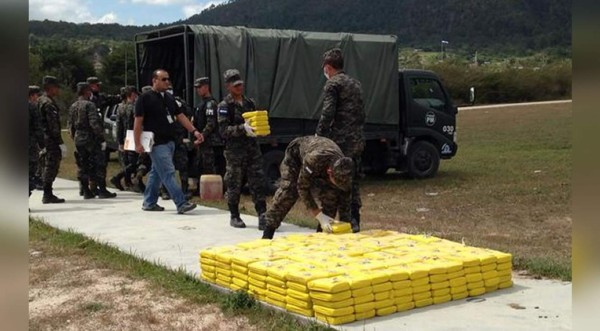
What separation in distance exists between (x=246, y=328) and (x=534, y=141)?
20.3 m

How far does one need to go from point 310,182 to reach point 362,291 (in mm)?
1826

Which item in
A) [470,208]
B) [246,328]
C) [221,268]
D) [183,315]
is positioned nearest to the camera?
[246,328]

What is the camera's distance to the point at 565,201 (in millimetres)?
10594

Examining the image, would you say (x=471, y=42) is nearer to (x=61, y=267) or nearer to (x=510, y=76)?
(x=510, y=76)

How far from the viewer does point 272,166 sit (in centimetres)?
1209

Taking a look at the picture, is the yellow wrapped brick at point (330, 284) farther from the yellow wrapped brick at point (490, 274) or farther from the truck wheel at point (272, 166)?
the truck wheel at point (272, 166)

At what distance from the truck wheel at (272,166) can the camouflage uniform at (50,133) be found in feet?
11.3

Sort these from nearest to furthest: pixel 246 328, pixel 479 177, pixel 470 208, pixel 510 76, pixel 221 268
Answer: pixel 246 328 → pixel 221 268 → pixel 470 208 → pixel 479 177 → pixel 510 76

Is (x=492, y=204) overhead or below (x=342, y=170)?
below

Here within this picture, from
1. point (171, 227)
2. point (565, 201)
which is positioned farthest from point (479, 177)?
point (171, 227)

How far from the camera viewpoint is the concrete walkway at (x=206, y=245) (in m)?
4.18

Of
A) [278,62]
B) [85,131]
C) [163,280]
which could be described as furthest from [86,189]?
[163,280]

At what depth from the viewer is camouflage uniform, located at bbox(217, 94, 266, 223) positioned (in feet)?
24.5

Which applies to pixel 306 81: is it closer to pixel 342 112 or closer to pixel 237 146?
pixel 237 146
